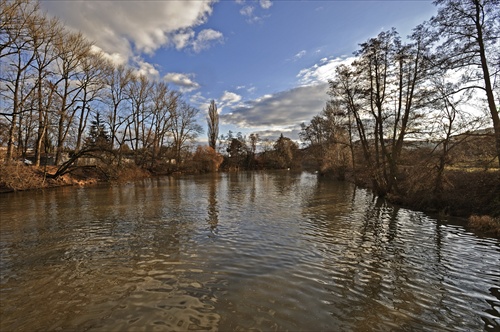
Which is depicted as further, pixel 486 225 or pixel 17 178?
pixel 17 178

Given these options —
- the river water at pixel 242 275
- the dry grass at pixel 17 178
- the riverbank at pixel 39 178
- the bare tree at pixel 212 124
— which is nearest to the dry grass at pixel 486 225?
the river water at pixel 242 275

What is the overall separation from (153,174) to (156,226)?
36.6 m

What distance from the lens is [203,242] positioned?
315 inches

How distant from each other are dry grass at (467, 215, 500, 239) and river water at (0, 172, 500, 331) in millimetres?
586

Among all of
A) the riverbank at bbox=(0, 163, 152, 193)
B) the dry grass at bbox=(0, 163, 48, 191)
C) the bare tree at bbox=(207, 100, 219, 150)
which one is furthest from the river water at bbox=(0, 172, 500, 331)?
the bare tree at bbox=(207, 100, 219, 150)

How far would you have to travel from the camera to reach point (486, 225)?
1002 centimetres

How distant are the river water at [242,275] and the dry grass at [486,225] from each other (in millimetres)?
586

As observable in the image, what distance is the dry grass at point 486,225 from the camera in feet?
31.4

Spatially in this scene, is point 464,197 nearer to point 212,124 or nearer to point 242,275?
point 242,275

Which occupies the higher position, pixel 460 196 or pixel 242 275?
pixel 460 196

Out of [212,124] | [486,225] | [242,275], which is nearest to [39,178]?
[242,275]

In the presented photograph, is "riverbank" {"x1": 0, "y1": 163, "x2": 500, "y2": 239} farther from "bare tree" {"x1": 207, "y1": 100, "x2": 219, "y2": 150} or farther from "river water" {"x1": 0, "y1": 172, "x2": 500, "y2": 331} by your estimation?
"bare tree" {"x1": 207, "y1": 100, "x2": 219, "y2": 150}

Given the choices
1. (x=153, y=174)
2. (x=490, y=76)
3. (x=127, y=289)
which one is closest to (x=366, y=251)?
(x=127, y=289)

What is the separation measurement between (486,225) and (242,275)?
34.0 feet
